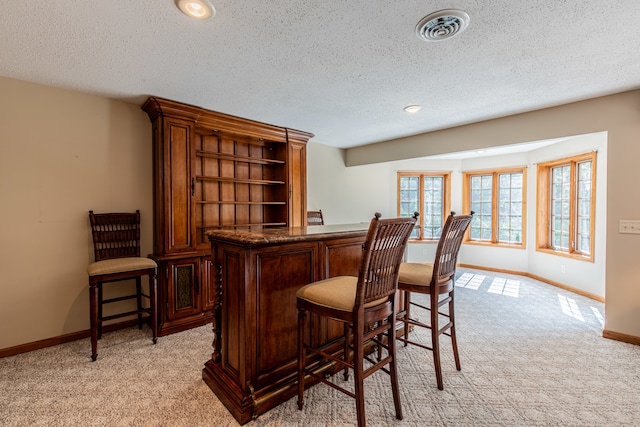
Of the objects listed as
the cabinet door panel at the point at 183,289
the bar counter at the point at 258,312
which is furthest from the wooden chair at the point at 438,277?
the cabinet door panel at the point at 183,289

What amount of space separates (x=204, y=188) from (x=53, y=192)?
4.42 ft

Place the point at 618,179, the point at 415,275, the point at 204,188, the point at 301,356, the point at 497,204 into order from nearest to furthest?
1. the point at 301,356
2. the point at 415,275
3. the point at 618,179
4. the point at 204,188
5. the point at 497,204

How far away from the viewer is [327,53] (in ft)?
6.64

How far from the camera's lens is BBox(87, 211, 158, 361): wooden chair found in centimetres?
237

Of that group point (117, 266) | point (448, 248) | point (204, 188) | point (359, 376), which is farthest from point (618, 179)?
point (117, 266)

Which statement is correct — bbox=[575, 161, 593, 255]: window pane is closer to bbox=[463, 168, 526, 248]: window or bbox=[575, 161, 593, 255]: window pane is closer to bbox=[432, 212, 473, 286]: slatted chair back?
bbox=[463, 168, 526, 248]: window

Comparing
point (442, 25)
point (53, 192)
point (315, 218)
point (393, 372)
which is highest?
point (442, 25)

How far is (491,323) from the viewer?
3.12 m

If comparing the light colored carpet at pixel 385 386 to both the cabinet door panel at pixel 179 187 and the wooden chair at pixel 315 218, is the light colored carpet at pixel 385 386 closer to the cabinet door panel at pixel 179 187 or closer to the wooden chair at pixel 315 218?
the cabinet door panel at pixel 179 187

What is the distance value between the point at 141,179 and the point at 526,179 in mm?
6136

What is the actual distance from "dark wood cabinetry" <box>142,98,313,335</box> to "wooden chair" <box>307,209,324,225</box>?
0.36 meters

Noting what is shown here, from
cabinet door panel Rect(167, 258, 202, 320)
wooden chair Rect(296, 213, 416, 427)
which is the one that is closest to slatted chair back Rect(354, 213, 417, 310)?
wooden chair Rect(296, 213, 416, 427)

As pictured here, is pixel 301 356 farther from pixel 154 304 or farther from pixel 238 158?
pixel 238 158

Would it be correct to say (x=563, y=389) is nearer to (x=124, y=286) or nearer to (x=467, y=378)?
(x=467, y=378)
